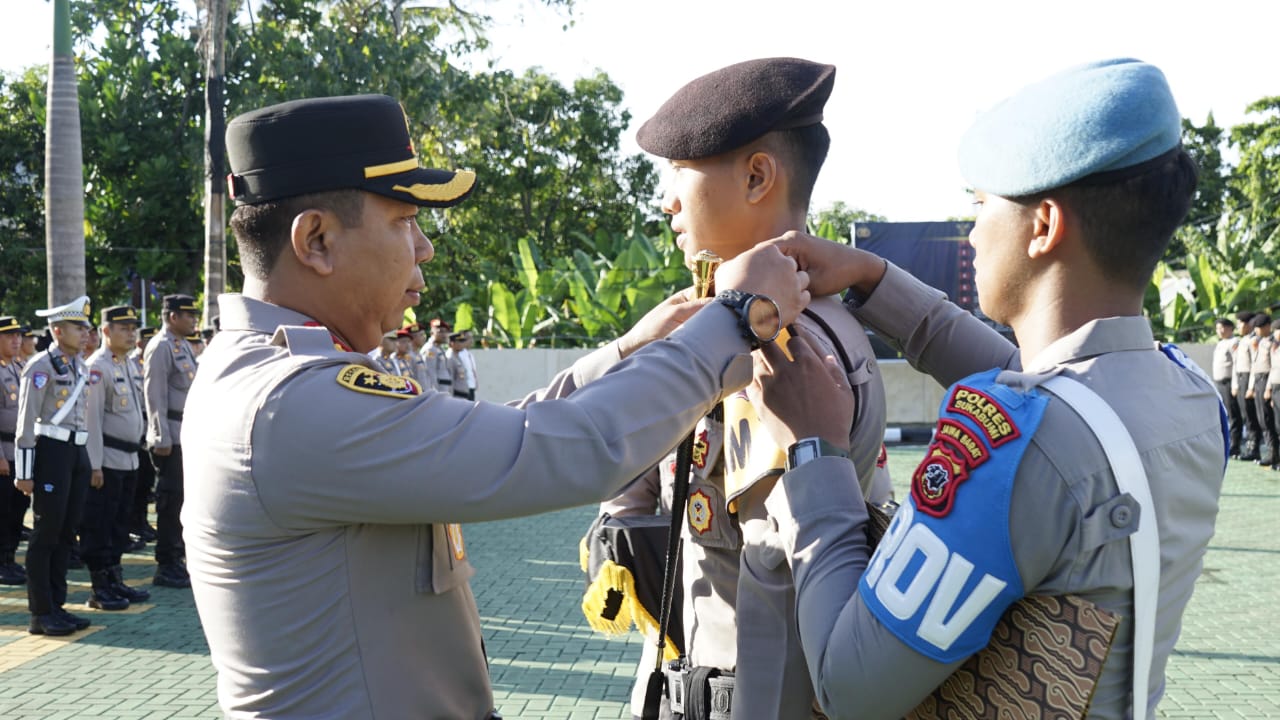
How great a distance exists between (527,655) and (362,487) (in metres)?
5.15

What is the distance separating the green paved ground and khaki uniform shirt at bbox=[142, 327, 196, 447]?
1.27 meters

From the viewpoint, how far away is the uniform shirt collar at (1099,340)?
1.54 metres

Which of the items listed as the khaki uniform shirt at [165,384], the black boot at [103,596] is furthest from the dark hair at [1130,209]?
the khaki uniform shirt at [165,384]

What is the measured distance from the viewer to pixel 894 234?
679 inches

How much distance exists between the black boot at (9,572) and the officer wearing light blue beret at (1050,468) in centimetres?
938

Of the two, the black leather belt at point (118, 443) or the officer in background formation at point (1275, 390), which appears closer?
the black leather belt at point (118, 443)

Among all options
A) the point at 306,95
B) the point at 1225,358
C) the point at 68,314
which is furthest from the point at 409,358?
the point at 1225,358

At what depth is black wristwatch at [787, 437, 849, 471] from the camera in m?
1.68

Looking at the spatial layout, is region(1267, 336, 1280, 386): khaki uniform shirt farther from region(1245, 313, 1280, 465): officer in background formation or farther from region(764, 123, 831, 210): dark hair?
region(764, 123, 831, 210): dark hair

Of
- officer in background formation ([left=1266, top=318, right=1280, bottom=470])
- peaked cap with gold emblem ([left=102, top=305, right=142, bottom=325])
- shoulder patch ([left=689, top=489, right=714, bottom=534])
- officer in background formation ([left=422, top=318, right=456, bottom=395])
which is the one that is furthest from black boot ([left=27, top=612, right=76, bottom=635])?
officer in background formation ([left=1266, top=318, right=1280, bottom=470])

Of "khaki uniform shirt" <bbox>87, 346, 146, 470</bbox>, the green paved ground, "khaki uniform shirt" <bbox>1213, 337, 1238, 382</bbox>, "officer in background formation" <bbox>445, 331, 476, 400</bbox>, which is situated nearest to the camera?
the green paved ground

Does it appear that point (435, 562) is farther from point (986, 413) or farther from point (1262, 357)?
point (1262, 357)

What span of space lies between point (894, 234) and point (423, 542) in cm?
1632

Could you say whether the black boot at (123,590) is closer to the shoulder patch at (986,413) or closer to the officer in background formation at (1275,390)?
the shoulder patch at (986,413)
